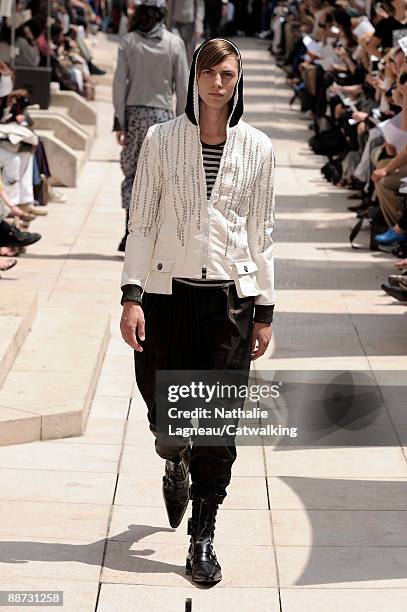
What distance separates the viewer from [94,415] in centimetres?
738

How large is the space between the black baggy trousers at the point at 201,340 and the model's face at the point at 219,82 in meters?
0.65

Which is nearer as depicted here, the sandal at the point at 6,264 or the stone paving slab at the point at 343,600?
the stone paving slab at the point at 343,600

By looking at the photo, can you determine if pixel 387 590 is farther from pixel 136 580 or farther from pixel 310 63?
pixel 310 63

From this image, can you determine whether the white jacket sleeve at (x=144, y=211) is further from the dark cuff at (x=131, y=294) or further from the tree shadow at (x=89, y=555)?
the tree shadow at (x=89, y=555)

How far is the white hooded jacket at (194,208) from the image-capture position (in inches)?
203

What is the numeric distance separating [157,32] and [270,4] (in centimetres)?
3121

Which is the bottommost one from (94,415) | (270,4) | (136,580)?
(270,4)

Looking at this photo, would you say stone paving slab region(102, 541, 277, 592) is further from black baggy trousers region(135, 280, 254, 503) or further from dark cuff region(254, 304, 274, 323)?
dark cuff region(254, 304, 274, 323)

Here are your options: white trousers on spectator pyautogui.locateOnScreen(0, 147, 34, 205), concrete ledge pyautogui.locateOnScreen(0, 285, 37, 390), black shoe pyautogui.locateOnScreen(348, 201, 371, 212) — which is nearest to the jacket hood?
concrete ledge pyautogui.locateOnScreen(0, 285, 37, 390)

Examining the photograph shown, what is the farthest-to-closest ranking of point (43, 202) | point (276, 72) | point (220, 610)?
point (276, 72) < point (43, 202) < point (220, 610)

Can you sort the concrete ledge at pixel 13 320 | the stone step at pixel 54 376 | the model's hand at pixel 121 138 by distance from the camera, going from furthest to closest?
the model's hand at pixel 121 138 < the concrete ledge at pixel 13 320 < the stone step at pixel 54 376

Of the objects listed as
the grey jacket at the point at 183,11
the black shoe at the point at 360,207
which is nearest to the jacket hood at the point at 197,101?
the black shoe at the point at 360,207

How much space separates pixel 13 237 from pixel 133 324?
593 centimetres

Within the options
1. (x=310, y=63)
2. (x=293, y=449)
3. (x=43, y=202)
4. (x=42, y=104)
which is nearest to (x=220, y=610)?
(x=293, y=449)
